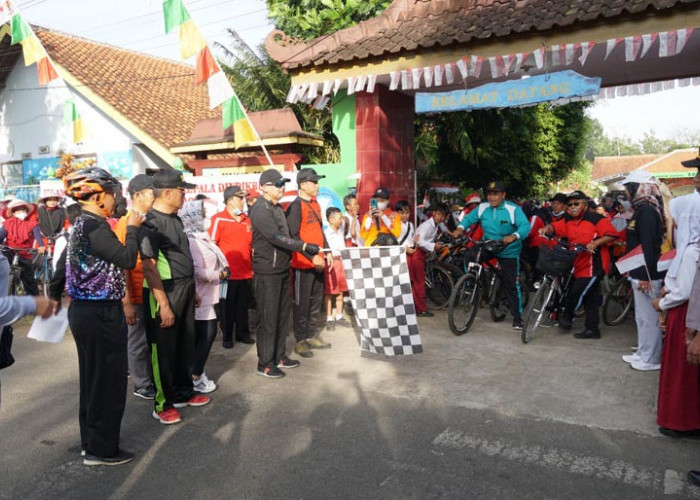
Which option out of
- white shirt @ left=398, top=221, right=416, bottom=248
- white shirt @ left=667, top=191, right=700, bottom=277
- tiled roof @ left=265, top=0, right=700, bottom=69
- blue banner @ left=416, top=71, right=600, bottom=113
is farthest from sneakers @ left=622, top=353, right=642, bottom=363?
tiled roof @ left=265, top=0, right=700, bottom=69

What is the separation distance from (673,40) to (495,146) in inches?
345

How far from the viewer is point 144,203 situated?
4.12m

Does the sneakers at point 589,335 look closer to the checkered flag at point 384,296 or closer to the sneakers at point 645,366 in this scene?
the sneakers at point 645,366

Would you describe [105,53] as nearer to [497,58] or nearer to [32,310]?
[497,58]

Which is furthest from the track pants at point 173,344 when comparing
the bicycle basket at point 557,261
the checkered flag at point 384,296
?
the bicycle basket at point 557,261

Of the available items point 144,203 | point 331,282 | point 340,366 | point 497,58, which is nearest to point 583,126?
point 497,58

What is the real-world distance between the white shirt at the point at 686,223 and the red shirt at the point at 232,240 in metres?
4.51

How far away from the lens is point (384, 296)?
5.65m

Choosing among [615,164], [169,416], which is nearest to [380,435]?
[169,416]

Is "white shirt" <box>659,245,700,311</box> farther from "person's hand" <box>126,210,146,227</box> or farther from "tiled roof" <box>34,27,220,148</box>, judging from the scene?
"tiled roof" <box>34,27,220,148</box>

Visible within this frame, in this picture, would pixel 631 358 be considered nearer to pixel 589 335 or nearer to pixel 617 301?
pixel 589 335

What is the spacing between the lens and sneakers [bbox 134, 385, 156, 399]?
506 cm

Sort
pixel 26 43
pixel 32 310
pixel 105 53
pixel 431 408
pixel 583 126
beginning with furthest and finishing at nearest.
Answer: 1. pixel 583 126
2. pixel 105 53
3. pixel 26 43
4. pixel 431 408
5. pixel 32 310

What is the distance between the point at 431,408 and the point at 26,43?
38.0ft
